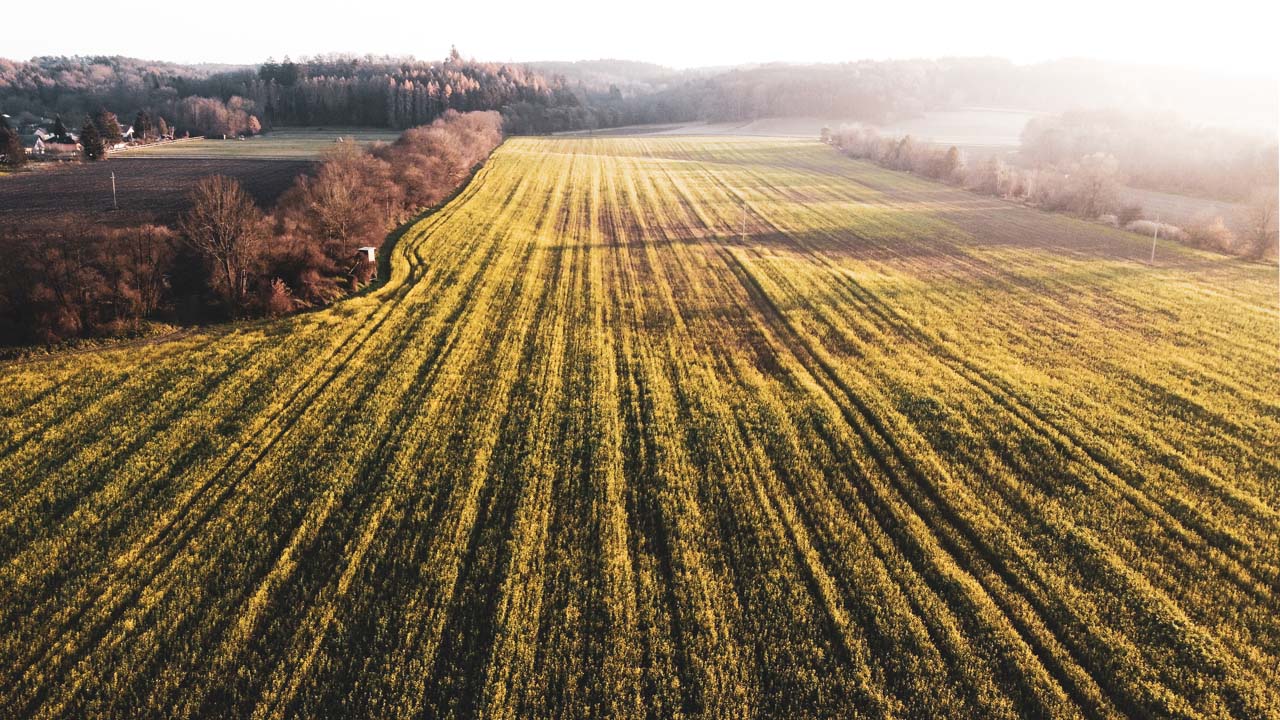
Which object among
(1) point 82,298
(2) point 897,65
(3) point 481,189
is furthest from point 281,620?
(2) point 897,65

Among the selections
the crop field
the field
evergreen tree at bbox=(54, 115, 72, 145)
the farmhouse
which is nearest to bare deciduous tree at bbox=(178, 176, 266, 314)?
the crop field

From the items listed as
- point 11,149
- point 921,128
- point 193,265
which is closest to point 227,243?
point 193,265

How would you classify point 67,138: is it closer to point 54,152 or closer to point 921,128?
point 54,152

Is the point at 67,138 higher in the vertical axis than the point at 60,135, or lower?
lower

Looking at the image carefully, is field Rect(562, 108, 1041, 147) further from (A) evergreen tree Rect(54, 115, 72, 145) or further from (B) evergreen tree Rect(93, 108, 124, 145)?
(A) evergreen tree Rect(54, 115, 72, 145)

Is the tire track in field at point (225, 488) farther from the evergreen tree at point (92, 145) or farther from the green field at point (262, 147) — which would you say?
the evergreen tree at point (92, 145)
